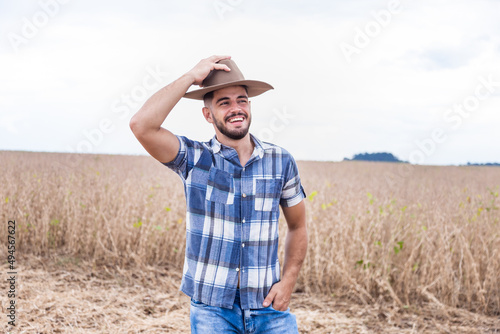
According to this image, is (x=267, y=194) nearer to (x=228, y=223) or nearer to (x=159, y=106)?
(x=228, y=223)

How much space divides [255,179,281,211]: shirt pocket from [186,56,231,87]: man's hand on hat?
53cm

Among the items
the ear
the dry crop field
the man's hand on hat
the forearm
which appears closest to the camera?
the forearm

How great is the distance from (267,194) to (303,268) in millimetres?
3068

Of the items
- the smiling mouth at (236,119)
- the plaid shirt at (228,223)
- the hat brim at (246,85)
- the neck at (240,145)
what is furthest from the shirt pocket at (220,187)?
the hat brim at (246,85)

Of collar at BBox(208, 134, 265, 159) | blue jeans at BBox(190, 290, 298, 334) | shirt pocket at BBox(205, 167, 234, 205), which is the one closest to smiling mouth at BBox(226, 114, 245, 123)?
collar at BBox(208, 134, 265, 159)

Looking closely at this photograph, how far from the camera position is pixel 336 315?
13.9 ft

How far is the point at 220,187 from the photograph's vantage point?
2.03 meters

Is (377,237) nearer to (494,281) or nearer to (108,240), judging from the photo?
(494,281)

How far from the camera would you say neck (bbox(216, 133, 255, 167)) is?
211 centimetres

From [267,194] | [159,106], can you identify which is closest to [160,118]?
[159,106]

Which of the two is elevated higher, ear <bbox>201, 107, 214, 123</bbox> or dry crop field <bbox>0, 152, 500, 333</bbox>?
ear <bbox>201, 107, 214, 123</bbox>

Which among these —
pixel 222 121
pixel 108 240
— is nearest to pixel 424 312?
pixel 222 121

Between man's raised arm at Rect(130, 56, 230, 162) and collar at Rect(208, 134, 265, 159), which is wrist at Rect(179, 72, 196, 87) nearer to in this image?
man's raised arm at Rect(130, 56, 230, 162)

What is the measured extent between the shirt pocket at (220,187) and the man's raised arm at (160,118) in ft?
0.67
